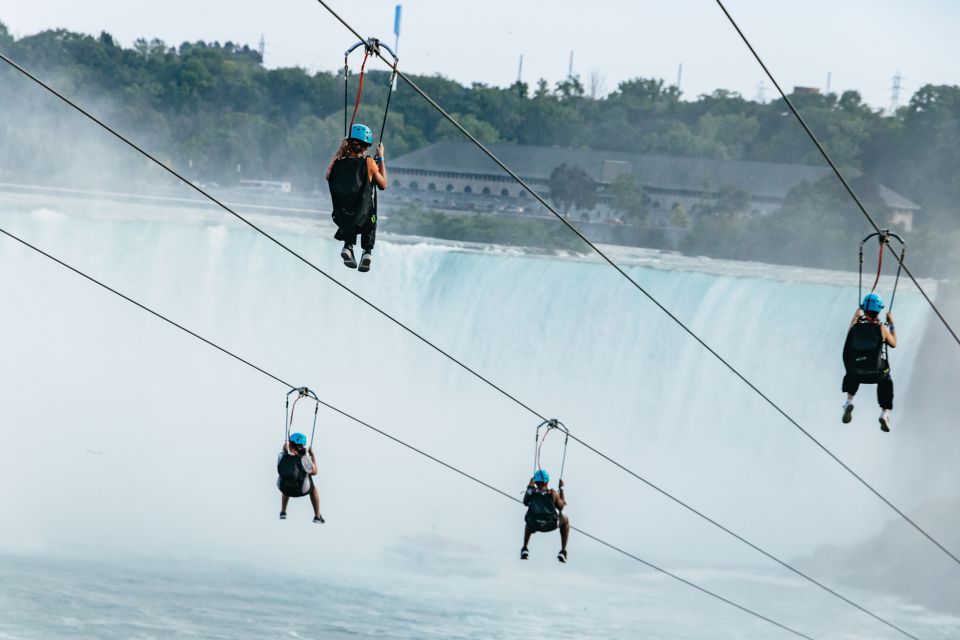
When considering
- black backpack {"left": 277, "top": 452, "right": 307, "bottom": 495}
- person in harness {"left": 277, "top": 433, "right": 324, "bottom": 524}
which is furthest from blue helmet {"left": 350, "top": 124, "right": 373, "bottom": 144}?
black backpack {"left": 277, "top": 452, "right": 307, "bottom": 495}

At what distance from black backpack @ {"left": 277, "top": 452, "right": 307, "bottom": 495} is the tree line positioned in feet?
152

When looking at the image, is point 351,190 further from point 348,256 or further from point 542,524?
point 542,524

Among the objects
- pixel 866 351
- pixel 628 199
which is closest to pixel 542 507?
pixel 866 351

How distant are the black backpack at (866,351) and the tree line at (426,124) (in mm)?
46008

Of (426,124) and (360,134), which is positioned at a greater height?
(426,124)

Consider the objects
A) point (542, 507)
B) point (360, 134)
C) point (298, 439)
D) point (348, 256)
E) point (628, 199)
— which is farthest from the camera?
point (628, 199)

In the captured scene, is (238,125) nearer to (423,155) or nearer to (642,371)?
(423,155)

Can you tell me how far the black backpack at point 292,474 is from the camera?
16.1m

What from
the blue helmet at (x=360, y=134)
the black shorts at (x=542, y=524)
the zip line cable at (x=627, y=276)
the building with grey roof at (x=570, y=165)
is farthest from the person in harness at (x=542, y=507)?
the building with grey roof at (x=570, y=165)

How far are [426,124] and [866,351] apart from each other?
64.8 meters

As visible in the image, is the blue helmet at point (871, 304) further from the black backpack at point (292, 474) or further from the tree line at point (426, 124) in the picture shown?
the tree line at point (426, 124)

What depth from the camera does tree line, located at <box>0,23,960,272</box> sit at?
65.4m

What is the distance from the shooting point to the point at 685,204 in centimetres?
7250

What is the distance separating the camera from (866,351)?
14.8m
